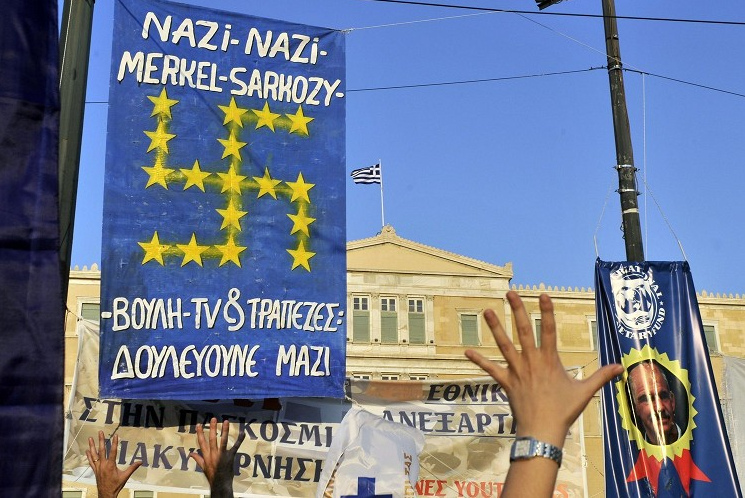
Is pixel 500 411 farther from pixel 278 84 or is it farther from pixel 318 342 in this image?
pixel 278 84

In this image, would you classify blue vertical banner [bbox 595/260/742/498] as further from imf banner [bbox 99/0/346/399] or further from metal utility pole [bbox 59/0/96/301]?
metal utility pole [bbox 59/0/96/301]

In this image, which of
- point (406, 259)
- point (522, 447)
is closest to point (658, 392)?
point (522, 447)

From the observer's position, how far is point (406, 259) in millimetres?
38688

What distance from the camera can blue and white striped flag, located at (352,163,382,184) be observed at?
38.1 metres

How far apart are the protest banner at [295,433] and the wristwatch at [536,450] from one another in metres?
7.62

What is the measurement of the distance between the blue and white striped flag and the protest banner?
89.5 ft

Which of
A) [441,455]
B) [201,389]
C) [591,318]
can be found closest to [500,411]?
[441,455]

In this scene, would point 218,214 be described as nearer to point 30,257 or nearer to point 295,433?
point 295,433

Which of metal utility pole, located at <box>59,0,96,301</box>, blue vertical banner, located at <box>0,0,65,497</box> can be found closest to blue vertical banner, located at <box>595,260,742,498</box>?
metal utility pole, located at <box>59,0,96,301</box>

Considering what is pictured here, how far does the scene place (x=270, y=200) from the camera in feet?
30.6

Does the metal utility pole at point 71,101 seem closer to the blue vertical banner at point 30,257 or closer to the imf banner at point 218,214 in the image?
the blue vertical banner at point 30,257

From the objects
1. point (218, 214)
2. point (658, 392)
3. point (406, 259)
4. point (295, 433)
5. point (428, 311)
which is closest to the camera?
point (658, 392)

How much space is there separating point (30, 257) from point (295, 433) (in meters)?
8.63

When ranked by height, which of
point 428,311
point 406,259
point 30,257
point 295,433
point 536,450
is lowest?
→ point 295,433
